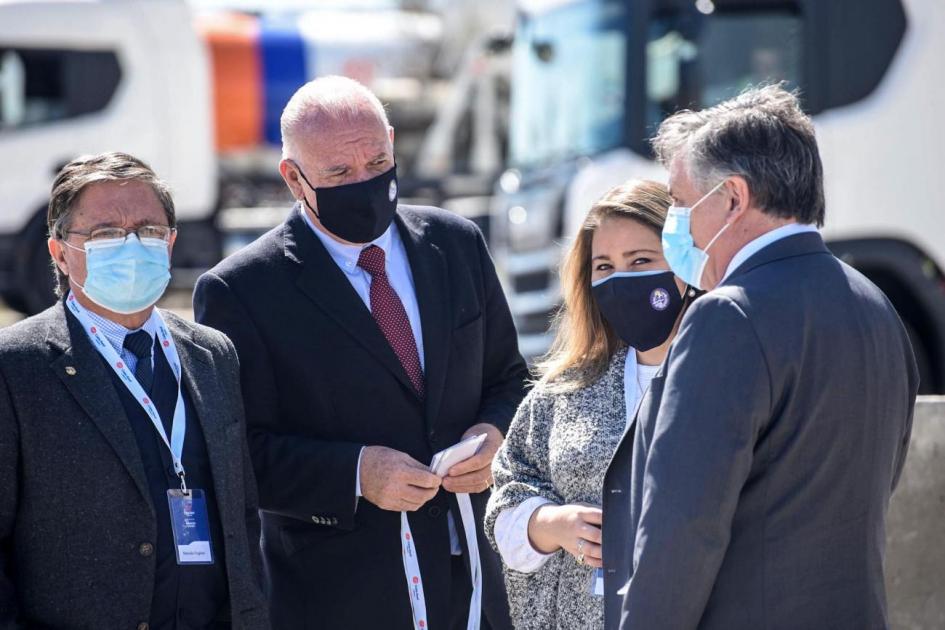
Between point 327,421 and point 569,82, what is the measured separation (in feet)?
17.7

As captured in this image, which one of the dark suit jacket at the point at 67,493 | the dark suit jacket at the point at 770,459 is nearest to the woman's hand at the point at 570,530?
the dark suit jacket at the point at 770,459

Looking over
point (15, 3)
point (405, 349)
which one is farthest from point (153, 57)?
point (405, 349)

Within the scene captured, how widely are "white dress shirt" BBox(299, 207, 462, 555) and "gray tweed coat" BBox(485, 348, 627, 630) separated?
0.45 meters

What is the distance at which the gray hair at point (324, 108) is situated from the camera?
123 inches

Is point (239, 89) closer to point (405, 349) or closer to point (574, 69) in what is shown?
point (574, 69)

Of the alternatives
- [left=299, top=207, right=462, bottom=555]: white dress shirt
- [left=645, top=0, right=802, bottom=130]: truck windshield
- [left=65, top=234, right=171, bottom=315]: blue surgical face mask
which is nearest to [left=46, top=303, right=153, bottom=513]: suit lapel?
[left=65, top=234, right=171, bottom=315]: blue surgical face mask

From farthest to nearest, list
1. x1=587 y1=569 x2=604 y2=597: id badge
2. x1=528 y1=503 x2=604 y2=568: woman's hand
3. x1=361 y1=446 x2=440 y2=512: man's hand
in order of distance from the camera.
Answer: x1=361 y1=446 x2=440 y2=512: man's hand
x1=587 y1=569 x2=604 y2=597: id badge
x1=528 y1=503 x2=604 y2=568: woman's hand

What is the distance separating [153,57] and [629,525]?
440 inches

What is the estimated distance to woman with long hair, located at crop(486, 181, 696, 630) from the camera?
2.64 m

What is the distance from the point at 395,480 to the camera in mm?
2924

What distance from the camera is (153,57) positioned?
40.9ft

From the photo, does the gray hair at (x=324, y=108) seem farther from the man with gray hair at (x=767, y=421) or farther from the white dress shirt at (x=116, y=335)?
the man with gray hair at (x=767, y=421)

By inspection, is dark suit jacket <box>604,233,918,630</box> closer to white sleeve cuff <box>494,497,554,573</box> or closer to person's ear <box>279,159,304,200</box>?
white sleeve cuff <box>494,497,554,573</box>

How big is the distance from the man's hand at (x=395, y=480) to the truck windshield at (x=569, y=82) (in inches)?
196
